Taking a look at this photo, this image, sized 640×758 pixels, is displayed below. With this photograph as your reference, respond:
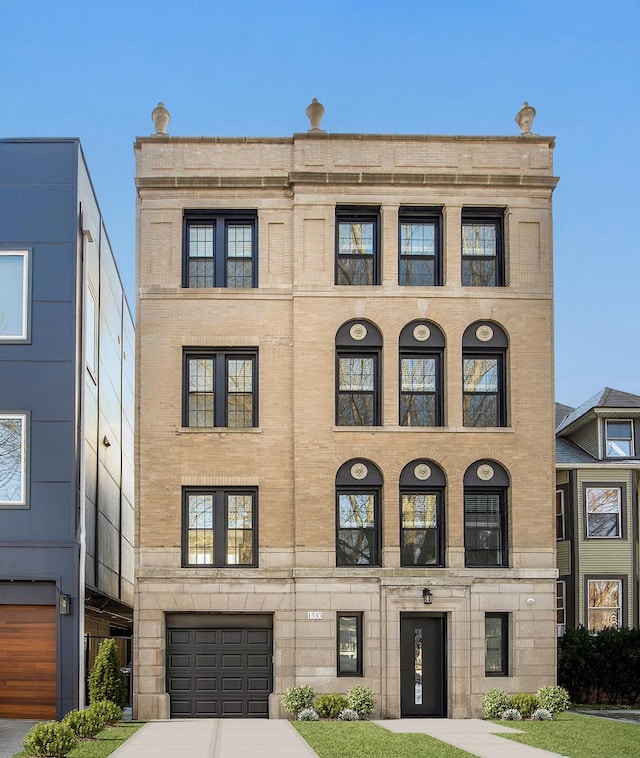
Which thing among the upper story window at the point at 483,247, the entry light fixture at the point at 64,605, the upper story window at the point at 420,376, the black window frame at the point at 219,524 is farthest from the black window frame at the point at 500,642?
the entry light fixture at the point at 64,605

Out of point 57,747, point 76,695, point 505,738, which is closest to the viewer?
point 57,747

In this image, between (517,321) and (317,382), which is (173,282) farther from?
(517,321)

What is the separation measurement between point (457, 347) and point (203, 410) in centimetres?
610

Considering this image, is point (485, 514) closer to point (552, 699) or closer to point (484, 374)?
point (484, 374)

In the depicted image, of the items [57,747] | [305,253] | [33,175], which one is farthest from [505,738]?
[33,175]

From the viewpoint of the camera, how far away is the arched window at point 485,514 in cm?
2458

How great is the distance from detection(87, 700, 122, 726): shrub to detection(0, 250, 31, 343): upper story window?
26.5ft

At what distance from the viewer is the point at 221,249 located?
2511cm

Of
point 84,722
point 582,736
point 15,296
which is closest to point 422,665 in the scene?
point 582,736

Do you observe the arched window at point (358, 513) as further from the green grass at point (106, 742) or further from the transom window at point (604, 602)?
the transom window at point (604, 602)

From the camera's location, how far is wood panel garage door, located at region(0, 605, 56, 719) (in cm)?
2262

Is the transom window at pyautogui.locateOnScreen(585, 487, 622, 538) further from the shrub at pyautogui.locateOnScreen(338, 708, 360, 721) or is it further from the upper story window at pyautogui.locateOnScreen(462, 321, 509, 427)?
the shrub at pyautogui.locateOnScreen(338, 708, 360, 721)

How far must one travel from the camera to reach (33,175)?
24250 mm

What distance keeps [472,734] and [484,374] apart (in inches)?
334
